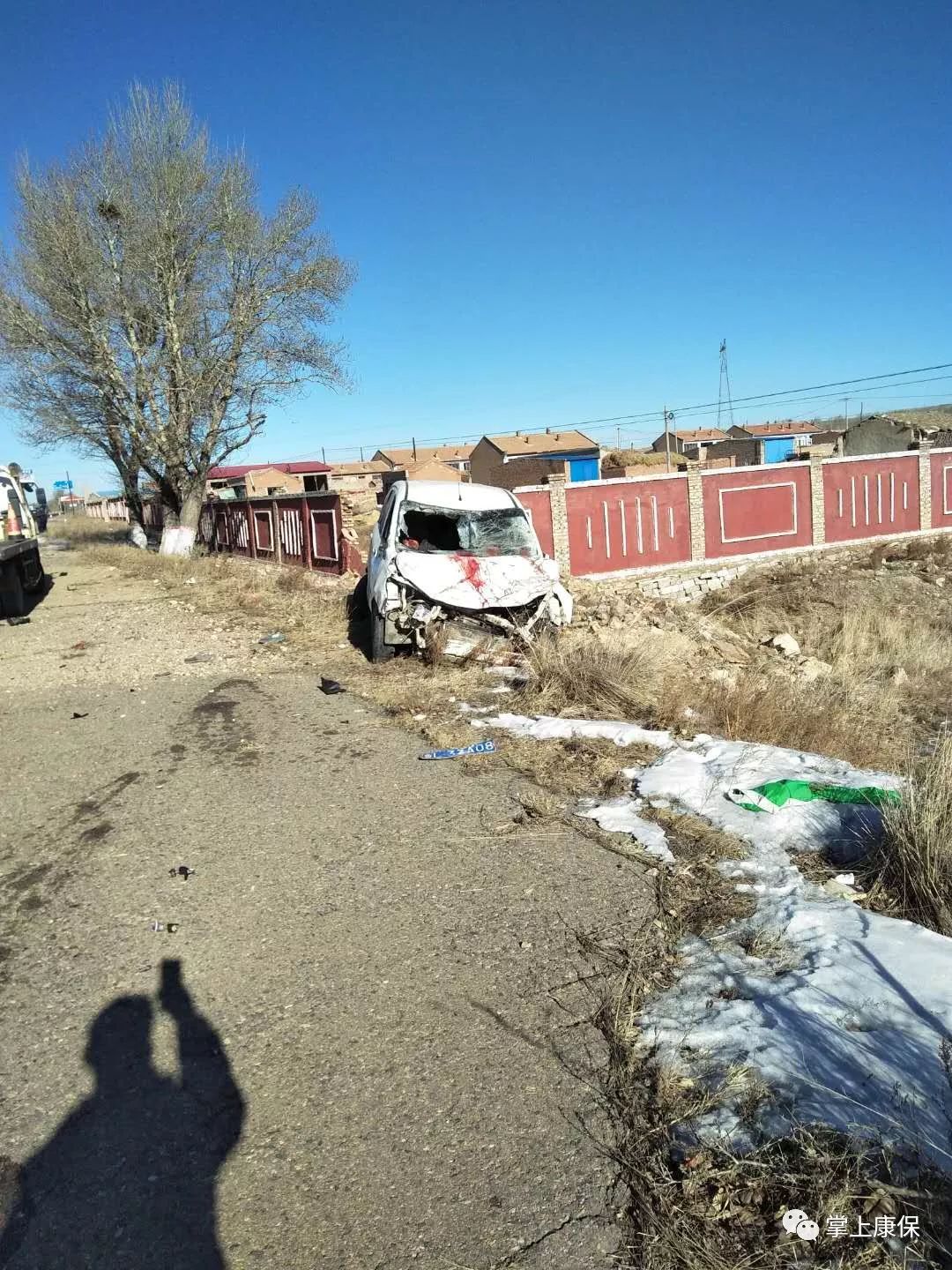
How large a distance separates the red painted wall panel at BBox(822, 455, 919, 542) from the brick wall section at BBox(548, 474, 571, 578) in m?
8.79

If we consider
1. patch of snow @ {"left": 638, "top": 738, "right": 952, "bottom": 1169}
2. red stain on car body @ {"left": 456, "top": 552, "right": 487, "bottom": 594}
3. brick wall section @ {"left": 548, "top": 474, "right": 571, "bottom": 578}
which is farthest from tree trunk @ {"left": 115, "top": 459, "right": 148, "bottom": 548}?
patch of snow @ {"left": 638, "top": 738, "right": 952, "bottom": 1169}

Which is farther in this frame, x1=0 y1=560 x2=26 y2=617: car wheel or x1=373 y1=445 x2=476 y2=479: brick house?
x1=373 y1=445 x2=476 y2=479: brick house

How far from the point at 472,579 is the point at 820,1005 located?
6.24 m

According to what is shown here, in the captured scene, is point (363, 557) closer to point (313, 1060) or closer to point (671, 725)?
point (671, 725)

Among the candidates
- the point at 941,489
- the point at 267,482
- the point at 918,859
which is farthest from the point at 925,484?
the point at 267,482

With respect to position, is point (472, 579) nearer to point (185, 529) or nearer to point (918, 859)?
Result: point (918, 859)

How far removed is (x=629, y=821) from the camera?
4.84m

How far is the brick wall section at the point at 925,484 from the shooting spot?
24745 mm

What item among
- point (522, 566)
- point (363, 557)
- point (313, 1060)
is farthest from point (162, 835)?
point (363, 557)

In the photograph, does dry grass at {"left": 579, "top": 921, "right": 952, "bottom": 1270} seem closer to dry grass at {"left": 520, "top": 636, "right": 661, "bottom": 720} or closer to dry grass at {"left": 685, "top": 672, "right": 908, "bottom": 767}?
dry grass at {"left": 685, "top": 672, "right": 908, "bottom": 767}

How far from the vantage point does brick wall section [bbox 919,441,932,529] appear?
974 inches

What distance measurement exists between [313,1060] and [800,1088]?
5.15ft

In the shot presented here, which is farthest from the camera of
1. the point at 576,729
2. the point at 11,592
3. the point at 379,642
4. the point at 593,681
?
the point at 11,592

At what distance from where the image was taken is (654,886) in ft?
13.3
